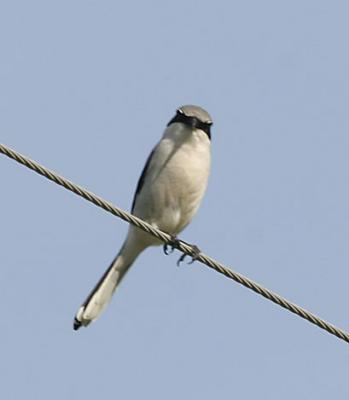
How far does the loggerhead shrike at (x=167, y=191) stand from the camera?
8625 mm

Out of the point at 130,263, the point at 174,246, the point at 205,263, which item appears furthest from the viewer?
the point at 130,263

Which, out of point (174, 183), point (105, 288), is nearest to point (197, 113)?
point (174, 183)

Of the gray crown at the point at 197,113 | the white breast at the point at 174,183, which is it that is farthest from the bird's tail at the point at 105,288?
the gray crown at the point at 197,113

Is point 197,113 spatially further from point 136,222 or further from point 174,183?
point 136,222

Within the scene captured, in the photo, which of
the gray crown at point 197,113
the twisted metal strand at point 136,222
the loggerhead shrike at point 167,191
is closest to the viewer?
the twisted metal strand at point 136,222

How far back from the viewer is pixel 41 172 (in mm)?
6211

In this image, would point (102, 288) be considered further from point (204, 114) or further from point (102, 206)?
point (102, 206)

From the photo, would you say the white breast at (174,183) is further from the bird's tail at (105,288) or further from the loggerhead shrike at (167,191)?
the bird's tail at (105,288)

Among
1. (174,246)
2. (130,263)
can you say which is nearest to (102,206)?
(174,246)

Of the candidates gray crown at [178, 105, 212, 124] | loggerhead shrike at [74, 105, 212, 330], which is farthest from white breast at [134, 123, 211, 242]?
gray crown at [178, 105, 212, 124]

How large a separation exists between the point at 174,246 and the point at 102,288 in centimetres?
68

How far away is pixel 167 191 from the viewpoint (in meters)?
8.62

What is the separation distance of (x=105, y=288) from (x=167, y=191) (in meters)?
0.73

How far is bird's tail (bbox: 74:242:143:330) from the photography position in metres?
8.51
